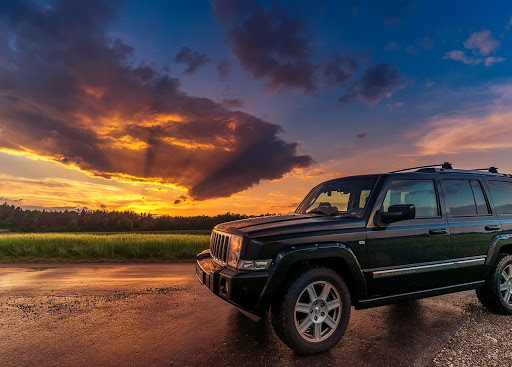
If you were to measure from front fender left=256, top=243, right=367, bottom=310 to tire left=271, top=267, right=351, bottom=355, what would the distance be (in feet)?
0.49

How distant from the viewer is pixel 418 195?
4957 mm

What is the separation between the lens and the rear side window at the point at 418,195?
15.7 feet

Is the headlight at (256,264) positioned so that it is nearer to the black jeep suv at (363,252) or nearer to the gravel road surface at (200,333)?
the black jeep suv at (363,252)

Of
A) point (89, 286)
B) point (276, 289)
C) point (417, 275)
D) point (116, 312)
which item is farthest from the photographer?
point (89, 286)

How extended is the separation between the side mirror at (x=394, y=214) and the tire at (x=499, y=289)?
244 cm

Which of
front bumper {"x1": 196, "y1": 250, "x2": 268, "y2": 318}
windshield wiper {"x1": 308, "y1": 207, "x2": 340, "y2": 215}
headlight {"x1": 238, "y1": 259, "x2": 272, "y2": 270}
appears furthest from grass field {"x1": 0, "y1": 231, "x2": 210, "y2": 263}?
headlight {"x1": 238, "y1": 259, "x2": 272, "y2": 270}

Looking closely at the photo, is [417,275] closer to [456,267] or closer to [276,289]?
[456,267]

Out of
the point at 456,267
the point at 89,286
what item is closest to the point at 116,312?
the point at 89,286

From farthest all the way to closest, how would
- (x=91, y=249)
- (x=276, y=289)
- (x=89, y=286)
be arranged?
(x=91, y=249), (x=89, y=286), (x=276, y=289)

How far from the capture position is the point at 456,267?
4.89m

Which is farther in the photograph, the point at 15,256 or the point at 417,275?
the point at 15,256

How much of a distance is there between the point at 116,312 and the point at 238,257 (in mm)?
2934

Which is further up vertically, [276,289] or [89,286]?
[276,289]

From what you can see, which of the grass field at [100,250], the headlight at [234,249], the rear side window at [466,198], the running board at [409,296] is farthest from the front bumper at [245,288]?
the grass field at [100,250]
